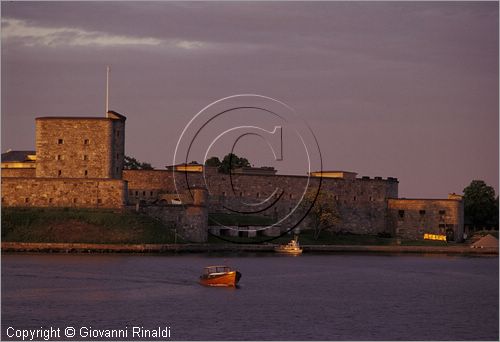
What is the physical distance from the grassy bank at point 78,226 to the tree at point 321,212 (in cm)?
2095

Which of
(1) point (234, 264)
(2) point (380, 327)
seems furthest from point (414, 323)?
(1) point (234, 264)

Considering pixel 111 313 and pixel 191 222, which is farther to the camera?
pixel 191 222

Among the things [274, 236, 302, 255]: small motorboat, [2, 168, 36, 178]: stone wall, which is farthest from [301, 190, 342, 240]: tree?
[2, 168, 36, 178]: stone wall

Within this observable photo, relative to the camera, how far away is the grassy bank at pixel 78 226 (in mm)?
92125

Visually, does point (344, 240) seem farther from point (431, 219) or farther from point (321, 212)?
point (431, 219)

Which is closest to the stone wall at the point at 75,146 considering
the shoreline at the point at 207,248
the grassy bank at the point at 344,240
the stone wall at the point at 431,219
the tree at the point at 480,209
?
the shoreline at the point at 207,248

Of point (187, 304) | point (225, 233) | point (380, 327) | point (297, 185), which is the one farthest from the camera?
point (297, 185)

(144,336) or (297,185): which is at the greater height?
(297,185)

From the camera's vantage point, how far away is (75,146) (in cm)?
9950

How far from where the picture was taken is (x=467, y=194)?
146 m

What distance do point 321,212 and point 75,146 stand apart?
2588cm

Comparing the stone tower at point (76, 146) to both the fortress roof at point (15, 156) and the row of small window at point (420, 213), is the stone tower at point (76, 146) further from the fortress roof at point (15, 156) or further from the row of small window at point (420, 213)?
the row of small window at point (420, 213)

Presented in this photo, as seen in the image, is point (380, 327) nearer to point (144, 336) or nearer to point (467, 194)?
point (144, 336)

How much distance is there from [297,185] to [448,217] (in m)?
15.6
